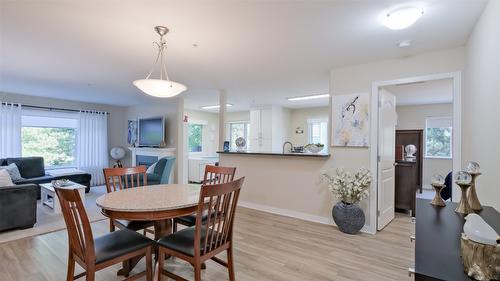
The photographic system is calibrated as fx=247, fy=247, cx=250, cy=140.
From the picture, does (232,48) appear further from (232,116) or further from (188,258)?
(232,116)

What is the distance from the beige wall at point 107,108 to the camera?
5.71 m

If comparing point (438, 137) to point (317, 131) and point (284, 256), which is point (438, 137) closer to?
point (317, 131)

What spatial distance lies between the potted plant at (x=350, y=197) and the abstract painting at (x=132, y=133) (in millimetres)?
5953

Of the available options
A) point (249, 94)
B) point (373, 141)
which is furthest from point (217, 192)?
point (249, 94)

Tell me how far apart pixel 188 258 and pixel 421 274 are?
140 cm

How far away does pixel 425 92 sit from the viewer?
4973 mm

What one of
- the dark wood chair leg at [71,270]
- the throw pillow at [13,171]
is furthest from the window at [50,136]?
the dark wood chair leg at [71,270]

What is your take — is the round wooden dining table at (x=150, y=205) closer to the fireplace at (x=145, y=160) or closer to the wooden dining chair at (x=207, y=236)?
the wooden dining chair at (x=207, y=236)

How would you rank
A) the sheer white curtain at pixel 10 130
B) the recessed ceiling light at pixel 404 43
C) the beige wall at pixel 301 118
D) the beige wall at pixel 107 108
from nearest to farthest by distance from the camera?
1. the recessed ceiling light at pixel 404 43
2. the sheer white curtain at pixel 10 130
3. the beige wall at pixel 107 108
4. the beige wall at pixel 301 118

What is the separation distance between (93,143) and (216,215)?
6.42 m

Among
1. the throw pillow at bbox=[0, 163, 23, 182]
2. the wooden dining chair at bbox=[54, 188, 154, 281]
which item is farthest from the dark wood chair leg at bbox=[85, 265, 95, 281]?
the throw pillow at bbox=[0, 163, 23, 182]

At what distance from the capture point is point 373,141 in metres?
3.25

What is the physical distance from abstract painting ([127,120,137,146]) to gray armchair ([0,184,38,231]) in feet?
12.8

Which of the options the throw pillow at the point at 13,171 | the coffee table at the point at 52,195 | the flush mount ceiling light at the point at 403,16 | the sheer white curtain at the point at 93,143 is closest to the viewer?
the flush mount ceiling light at the point at 403,16
